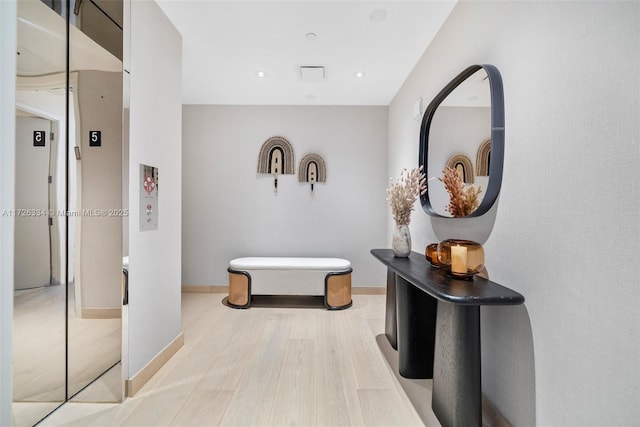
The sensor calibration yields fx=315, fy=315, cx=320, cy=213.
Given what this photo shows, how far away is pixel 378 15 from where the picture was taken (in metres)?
2.29

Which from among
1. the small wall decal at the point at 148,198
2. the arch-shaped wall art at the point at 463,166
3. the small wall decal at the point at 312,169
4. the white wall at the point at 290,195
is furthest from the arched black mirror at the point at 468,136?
the small wall decal at the point at 148,198

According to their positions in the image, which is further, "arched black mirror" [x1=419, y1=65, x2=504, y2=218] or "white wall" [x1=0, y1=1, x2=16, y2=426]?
"arched black mirror" [x1=419, y1=65, x2=504, y2=218]

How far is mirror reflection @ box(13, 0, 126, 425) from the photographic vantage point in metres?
1.53

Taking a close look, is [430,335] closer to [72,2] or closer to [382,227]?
[382,227]

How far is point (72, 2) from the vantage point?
1687 millimetres

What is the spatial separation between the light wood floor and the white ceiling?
100 inches

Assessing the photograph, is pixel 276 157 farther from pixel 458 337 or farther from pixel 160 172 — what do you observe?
pixel 458 337

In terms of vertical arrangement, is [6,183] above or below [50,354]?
above

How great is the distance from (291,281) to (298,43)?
2.46 m

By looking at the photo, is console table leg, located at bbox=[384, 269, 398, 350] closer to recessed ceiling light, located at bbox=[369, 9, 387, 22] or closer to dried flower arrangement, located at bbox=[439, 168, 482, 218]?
dried flower arrangement, located at bbox=[439, 168, 482, 218]

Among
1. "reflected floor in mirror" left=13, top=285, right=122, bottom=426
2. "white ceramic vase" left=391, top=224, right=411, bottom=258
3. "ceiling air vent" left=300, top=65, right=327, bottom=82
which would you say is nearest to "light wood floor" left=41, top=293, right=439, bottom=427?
"reflected floor in mirror" left=13, top=285, right=122, bottom=426

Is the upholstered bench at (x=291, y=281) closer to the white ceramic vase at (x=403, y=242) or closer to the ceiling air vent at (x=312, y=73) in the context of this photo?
the white ceramic vase at (x=403, y=242)

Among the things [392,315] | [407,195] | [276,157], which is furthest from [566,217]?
[276,157]

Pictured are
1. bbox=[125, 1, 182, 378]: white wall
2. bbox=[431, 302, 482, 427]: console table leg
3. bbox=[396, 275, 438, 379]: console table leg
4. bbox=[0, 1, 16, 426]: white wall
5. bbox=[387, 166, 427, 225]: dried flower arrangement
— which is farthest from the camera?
bbox=[387, 166, 427, 225]: dried flower arrangement
